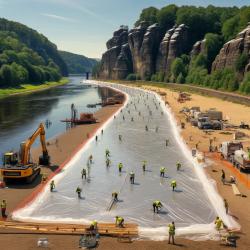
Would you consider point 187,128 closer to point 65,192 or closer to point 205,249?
point 65,192

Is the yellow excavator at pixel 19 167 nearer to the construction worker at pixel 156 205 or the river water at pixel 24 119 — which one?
the construction worker at pixel 156 205

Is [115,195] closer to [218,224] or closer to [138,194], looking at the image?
[138,194]

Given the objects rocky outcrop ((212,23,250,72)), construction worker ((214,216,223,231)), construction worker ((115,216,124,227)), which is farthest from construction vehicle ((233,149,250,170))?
rocky outcrop ((212,23,250,72))

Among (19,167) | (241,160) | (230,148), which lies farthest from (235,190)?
(19,167)

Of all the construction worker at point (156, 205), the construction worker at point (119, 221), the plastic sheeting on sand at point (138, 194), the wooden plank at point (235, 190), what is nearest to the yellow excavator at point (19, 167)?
the plastic sheeting on sand at point (138, 194)

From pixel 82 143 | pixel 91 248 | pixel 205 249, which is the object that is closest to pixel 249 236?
pixel 205 249

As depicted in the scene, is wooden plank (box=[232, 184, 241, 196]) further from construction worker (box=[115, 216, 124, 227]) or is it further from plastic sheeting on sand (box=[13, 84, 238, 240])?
construction worker (box=[115, 216, 124, 227])

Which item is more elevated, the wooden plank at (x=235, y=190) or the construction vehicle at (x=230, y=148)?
the construction vehicle at (x=230, y=148)
